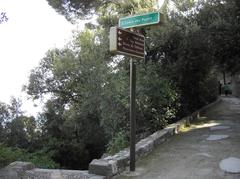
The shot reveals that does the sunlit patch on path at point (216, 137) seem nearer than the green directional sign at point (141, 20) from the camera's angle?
No

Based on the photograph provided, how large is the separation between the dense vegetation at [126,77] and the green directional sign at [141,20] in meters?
2.86

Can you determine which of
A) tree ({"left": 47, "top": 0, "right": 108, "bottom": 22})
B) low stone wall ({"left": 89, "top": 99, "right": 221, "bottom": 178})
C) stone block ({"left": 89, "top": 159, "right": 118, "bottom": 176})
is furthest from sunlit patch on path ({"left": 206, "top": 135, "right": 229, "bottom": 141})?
tree ({"left": 47, "top": 0, "right": 108, "bottom": 22})

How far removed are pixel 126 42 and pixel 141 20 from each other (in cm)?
51

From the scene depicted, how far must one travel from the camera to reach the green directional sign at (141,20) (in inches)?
262

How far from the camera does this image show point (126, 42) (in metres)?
6.62

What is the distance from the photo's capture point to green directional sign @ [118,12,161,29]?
21.8 feet

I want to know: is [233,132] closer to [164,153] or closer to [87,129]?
[164,153]

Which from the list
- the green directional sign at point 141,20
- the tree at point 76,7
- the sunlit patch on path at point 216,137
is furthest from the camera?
the tree at point 76,7

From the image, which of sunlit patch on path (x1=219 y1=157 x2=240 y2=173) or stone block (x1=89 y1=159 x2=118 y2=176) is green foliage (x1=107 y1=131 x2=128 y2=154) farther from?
sunlit patch on path (x1=219 y1=157 x2=240 y2=173)

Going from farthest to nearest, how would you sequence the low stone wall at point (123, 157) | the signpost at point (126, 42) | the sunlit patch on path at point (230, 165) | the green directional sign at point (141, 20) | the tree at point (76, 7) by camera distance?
the tree at point (76, 7) → the sunlit patch on path at point (230, 165) → the green directional sign at point (141, 20) → the low stone wall at point (123, 157) → the signpost at point (126, 42)

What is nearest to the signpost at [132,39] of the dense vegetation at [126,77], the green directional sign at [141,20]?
the green directional sign at [141,20]

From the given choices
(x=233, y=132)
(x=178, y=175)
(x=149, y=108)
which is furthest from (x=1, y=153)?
(x=233, y=132)

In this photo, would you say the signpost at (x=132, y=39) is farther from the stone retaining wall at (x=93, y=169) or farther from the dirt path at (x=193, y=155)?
the dirt path at (x=193, y=155)

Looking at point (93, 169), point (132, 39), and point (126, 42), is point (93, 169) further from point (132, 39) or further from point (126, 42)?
point (132, 39)
